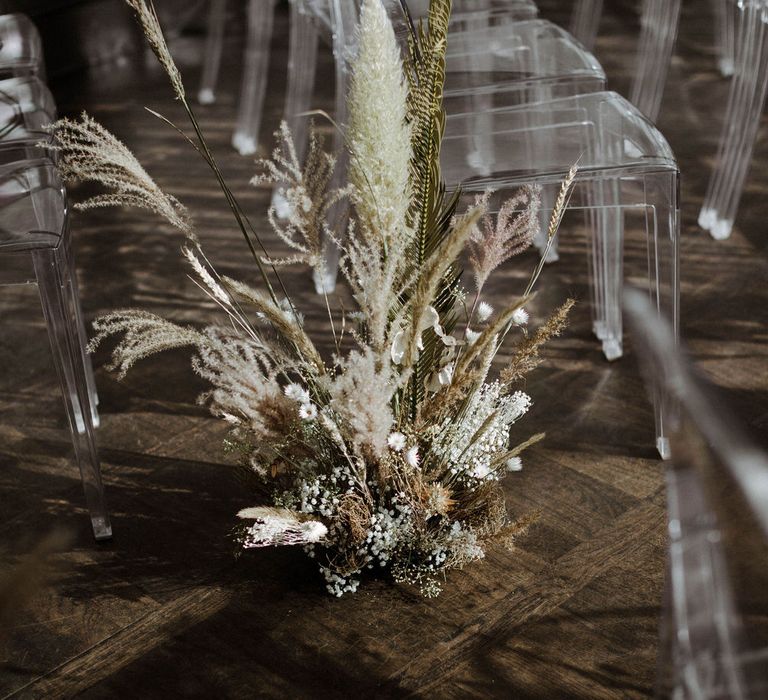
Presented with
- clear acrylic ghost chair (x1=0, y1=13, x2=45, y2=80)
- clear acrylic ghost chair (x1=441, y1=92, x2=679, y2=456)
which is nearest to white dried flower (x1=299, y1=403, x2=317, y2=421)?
clear acrylic ghost chair (x1=441, y1=92, x2=679, y2=456)

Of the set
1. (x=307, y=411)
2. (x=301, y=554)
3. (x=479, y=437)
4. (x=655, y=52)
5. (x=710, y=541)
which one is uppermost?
(x=710, y=541)

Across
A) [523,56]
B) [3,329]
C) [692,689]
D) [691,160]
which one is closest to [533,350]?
[692,689]

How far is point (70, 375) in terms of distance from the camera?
194 cm

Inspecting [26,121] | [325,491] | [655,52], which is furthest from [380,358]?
[655,52]

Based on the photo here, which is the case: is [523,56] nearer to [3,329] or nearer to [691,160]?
[691,160]

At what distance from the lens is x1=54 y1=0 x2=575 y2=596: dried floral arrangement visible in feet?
5.11

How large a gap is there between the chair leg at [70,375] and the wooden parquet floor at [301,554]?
0.23ft

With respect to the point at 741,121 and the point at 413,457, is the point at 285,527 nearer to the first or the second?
the point at 413,457

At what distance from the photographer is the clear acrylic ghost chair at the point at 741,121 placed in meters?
2.82

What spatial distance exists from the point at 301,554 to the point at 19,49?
1.38 metres

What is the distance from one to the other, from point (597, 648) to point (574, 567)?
196 millimetres

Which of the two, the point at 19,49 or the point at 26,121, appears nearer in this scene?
the point at 26,121

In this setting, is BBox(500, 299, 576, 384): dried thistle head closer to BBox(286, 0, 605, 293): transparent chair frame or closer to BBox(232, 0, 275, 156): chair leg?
BBox(286, 0, 605, 293): transparent chair frame

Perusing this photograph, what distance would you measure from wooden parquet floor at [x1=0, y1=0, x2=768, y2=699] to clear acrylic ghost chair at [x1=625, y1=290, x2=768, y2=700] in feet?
2.47
